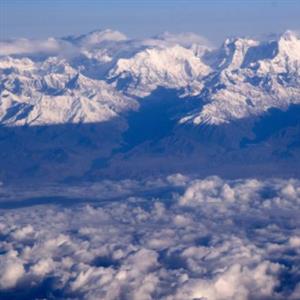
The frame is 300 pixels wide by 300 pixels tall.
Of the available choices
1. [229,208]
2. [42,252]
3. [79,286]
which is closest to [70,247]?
[42,252]

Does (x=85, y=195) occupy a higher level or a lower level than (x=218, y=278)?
lower

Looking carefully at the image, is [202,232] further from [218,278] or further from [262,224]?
[218,278]

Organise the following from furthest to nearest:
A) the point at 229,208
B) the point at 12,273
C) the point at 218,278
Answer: the point at 229,208, the point at 12,273, the point at 218,278

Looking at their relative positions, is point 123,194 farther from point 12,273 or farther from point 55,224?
point 12,273

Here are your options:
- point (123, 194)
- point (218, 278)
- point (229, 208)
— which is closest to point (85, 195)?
point (123, 194)

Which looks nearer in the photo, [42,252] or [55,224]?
[42,252]

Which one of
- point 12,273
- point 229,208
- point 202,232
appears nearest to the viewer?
point 12,273
